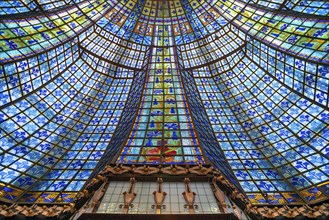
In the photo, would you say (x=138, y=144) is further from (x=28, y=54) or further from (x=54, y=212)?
(x=28, y=54)

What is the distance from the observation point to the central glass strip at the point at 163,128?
15.8 m

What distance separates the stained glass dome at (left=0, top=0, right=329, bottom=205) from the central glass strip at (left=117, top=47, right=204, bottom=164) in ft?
0.37

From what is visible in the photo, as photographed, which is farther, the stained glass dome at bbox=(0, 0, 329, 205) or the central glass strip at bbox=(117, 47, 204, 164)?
the stained glass dome at bbox=(0, 0, 329, 205)

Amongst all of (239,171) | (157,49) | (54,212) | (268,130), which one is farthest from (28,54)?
(268,130)

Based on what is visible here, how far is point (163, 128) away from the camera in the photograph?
18797mm

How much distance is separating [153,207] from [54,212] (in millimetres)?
5477

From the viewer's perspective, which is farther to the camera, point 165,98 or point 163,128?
point 165,98

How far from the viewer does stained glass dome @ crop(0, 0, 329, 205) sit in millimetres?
16812

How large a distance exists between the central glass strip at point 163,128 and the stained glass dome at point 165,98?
11cm

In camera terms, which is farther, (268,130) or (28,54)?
(268,130)

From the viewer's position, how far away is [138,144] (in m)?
17.2

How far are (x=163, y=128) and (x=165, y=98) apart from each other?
503 centimetres

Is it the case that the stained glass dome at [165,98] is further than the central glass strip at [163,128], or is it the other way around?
the stained glass dome at [165,98]

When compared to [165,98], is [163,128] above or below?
below
